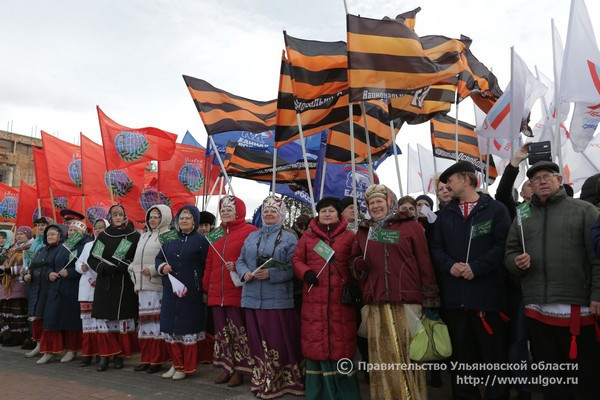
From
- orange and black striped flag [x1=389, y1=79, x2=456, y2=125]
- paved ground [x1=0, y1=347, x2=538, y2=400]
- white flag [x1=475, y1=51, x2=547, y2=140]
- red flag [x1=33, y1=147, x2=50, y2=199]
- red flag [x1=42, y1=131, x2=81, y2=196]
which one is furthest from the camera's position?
red flag [x1=33, y1=147, x2=50, y2=199]

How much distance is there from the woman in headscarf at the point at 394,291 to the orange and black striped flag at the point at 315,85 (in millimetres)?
2516

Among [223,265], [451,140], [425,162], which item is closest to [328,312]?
[223,265]

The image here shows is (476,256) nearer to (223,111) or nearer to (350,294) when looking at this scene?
(350,294)

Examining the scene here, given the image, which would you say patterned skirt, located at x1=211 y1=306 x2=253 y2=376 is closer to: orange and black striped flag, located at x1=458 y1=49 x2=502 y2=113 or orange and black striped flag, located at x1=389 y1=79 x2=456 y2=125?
orange and black striped flag, located at x1=389 y1=79 x2=456 y2=125

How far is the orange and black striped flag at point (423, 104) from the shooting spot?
6586 millimetres

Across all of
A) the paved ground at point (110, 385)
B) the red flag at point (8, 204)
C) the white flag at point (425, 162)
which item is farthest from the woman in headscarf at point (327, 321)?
the red flag at point (8, 204)

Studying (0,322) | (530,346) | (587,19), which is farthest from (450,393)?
(0,322)

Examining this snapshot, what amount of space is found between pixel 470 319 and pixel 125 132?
26.3ft

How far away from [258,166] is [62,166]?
547cm

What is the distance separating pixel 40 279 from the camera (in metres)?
7.24

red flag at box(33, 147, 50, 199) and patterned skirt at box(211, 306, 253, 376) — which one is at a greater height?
red flag at box(33, 147, 50, 199)

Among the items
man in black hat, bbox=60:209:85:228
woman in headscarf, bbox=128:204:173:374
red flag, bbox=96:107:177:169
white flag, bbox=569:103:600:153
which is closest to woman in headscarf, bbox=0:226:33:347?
man in black hat, bbox=60:209:85:228

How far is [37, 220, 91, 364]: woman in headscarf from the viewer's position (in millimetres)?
6770

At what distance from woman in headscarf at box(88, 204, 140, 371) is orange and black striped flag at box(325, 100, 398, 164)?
3413 millimetres
